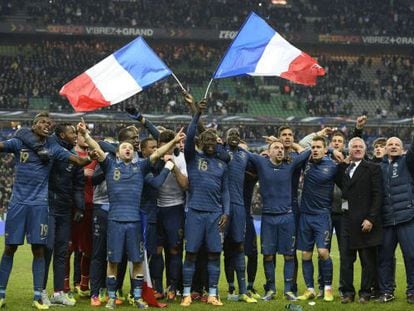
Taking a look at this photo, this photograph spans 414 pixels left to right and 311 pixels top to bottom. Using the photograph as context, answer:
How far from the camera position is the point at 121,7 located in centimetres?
5297

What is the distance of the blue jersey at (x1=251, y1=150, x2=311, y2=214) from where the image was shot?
1202 centimetres

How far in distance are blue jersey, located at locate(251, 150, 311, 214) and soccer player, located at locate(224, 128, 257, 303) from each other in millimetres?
305

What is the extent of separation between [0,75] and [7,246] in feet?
122

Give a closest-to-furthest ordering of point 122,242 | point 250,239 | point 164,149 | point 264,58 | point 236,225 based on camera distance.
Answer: point 122,242 → point 164,149 → point 236,225 → point 250,239 → point 264,58

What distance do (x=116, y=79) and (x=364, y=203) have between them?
13.3 ft

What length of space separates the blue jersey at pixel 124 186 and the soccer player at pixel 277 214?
188 centimetres

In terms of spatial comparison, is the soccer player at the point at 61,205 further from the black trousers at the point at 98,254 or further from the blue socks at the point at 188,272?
the blue socks at the point at 188,272

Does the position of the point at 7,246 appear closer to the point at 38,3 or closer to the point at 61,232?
the point at 61,232

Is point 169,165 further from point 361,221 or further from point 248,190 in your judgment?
point 361,221

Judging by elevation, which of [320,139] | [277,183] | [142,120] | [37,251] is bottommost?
[37,251]

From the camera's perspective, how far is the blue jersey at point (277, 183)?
1202 centimetres

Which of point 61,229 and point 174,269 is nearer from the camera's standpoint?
point 61,229

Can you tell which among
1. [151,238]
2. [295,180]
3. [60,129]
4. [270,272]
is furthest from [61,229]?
[295,180]

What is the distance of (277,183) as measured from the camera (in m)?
12.0
